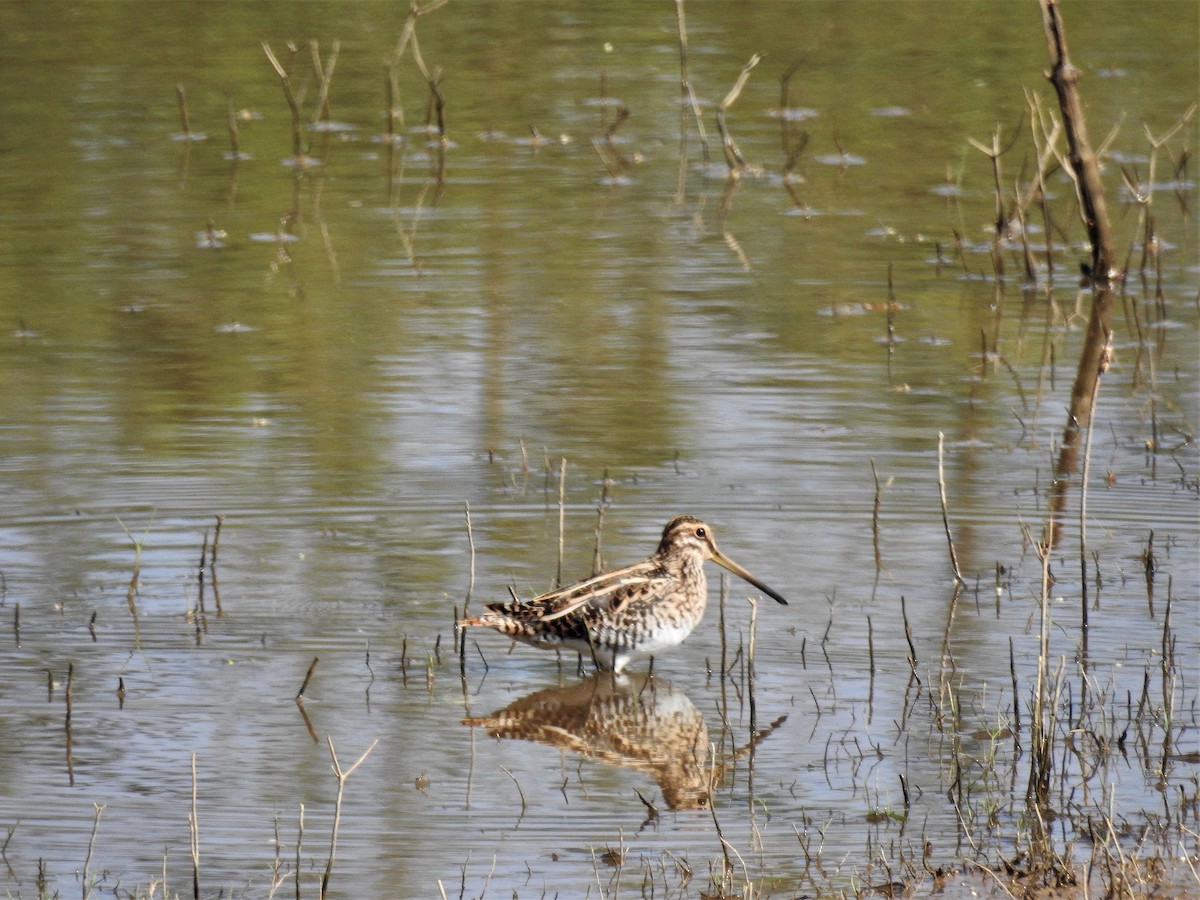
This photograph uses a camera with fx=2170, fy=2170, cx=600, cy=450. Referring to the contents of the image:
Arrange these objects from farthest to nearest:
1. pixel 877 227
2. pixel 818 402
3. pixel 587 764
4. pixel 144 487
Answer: pixel 877 227 → pixel 818 402 → pixel 144 487 → pixel 587 764

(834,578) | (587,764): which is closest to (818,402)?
(834,578)

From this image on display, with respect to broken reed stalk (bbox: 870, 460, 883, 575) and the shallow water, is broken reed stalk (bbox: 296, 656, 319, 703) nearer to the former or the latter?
the shallow water

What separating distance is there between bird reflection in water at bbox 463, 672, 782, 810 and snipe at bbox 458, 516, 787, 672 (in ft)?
0.50

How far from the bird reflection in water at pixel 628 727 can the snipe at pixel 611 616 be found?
152 millimetres

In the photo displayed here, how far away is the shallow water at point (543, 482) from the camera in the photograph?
652 centimetres

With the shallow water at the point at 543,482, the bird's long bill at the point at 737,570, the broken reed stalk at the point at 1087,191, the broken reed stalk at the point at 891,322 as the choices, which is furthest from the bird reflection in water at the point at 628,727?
the broken reed stalk at the point at 1087,191

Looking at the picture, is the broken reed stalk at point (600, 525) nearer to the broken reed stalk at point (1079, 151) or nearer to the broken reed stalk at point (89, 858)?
the broken reed stalk at point (89, 858)

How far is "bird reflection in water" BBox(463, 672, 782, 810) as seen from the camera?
6.85 m

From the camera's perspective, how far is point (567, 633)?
25.6ft

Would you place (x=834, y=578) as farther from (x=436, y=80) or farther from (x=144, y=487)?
(x=436, y=80)

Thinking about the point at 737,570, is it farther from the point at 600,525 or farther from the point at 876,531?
the point at 876,531

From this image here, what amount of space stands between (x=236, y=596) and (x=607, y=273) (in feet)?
20.6

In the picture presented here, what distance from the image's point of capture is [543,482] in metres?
9.94

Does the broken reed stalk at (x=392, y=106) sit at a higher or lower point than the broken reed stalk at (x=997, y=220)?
lower
